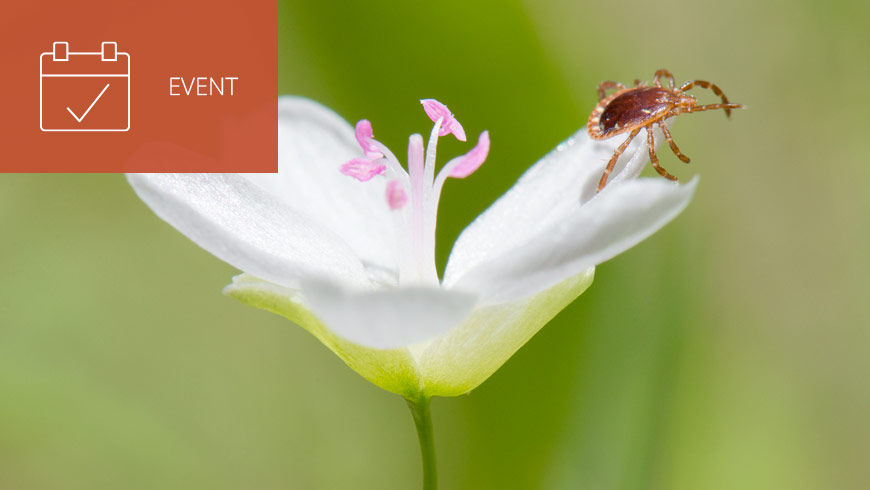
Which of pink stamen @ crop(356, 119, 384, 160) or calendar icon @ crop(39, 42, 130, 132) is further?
calendar icon @ crop(39, 42, 130, 132)

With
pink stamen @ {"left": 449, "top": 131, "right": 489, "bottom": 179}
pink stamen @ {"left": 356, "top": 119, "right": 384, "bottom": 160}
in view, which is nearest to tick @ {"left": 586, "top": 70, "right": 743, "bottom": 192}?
pink stamen @ {"left": 449, "top": 131, "right": 489, "bottom": 179}

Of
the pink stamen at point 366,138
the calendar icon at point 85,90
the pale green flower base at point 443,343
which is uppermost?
the calendar icon at point 85,90

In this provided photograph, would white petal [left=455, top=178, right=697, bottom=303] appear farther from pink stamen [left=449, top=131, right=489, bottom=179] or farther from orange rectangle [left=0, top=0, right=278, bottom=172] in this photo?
orange rectangle [left=0, top=0, right=278, bottom=172]

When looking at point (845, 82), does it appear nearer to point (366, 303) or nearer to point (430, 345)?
point (430, 345)

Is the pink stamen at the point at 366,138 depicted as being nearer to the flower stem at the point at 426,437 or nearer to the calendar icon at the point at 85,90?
the flower stem at the point at 426,437

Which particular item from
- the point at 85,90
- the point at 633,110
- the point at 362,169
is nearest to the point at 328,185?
the point at 362,169

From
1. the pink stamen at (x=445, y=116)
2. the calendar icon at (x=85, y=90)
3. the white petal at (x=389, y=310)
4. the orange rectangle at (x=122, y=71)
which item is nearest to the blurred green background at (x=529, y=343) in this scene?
the orange rectangle at (x=122, y=71)
